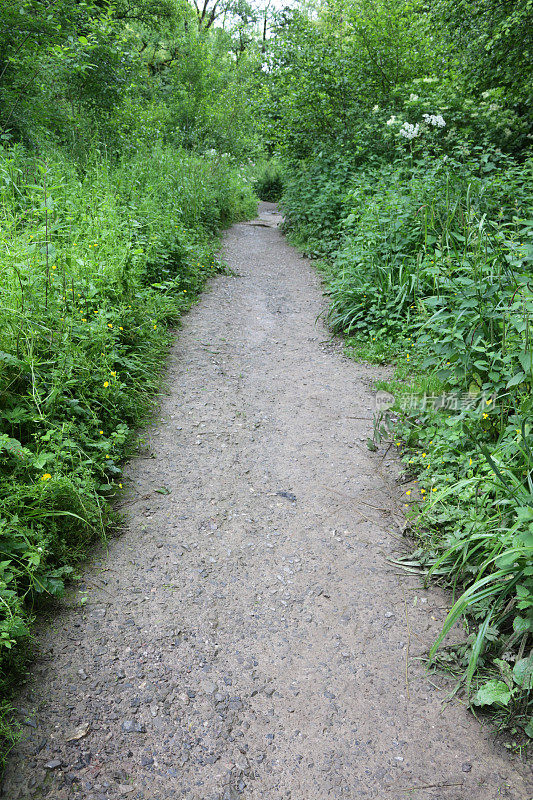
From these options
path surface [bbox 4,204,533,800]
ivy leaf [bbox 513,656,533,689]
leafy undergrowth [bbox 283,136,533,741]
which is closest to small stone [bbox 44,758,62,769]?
path surface [bbox 4,204,533,800]

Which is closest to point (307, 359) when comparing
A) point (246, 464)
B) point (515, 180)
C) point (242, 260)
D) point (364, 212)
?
point (246, 464)

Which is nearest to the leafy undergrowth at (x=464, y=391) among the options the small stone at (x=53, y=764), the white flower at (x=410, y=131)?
the white flower at (x=410, y=131)

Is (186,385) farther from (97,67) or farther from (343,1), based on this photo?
(343,1)

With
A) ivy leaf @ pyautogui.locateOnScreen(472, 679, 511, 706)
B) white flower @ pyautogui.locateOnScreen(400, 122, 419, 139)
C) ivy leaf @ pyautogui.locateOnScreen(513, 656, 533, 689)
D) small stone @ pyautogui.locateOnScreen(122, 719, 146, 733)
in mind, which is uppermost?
white flower @ pyautogui.locateOnScreen(400, 122, 419, 139)

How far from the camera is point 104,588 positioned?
2410 millimetres

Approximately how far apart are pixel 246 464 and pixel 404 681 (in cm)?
170

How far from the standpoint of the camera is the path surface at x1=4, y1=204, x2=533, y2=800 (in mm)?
1742

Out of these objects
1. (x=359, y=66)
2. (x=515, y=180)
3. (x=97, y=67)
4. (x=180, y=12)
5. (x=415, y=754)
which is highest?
(x=180, y=12)

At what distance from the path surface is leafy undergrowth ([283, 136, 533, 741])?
22 centimetres

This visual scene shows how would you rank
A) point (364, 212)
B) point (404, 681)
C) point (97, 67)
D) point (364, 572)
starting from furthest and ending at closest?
1. point (97, 67)
2. point (364, 212)
3. point (364, 572)
4. point (404, 681)

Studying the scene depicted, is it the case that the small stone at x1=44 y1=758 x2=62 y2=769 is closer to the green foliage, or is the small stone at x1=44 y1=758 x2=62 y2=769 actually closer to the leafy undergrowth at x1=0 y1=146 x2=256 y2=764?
the leafy undergrowth at x1=0 y1=146 x2=256 y2=764

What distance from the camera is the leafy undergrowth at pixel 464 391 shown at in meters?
2.02

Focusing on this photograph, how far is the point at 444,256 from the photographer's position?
4.27m

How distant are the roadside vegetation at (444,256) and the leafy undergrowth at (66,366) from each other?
1778 mm
